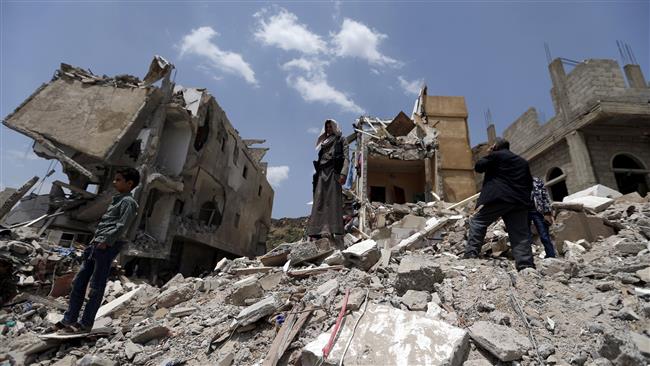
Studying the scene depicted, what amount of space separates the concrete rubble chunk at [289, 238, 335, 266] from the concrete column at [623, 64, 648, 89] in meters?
16.4

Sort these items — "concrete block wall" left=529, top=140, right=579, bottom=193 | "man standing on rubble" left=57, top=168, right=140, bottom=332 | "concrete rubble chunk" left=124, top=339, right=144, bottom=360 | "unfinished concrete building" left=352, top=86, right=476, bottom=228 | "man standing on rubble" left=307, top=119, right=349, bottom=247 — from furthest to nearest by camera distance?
"unfinished concrete building" left=352, top=86, right=476, bottom=228 → "concrete block wall" left=529, top=140, right=579, bottom=193 → "man standing on rubble" left=307, top=119, right=349, bottom=247 → "man standing on rubble" left=57, top=168, right=140, bottom=332 → "concrete rubble chunk" left=124, top=339, right=144, bottom=360

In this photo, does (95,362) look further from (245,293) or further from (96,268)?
(245,293)

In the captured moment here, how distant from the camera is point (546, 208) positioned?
5.21 meters

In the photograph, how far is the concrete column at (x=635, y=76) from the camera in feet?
42.0

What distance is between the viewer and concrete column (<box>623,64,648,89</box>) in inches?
504

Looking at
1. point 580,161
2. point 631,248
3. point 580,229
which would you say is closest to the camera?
point 631,248

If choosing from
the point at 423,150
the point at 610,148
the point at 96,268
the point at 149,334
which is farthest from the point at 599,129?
the point at 96,268

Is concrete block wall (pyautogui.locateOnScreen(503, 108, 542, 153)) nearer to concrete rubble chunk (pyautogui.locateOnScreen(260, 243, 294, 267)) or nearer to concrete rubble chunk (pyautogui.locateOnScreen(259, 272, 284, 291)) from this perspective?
concrete rubble chunk (pyautogui.locateOnScreen(260, 243, 294, 267))

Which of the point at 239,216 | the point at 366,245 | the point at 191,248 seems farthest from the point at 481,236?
the point at 239,216

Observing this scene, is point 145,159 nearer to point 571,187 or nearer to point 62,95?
point 62,95

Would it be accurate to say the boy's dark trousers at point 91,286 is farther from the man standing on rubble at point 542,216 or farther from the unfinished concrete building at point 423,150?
the unfinished concrete building at point 423,150

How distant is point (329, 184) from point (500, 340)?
2947 mm

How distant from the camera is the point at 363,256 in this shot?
3.51 m

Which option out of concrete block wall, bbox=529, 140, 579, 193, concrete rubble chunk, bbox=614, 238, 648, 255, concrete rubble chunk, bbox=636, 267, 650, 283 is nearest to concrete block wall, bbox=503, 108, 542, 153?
concrete block wall, bbox=529, 140, 579, 193
